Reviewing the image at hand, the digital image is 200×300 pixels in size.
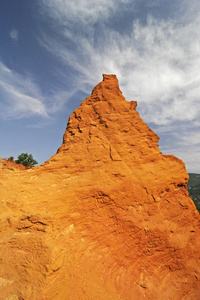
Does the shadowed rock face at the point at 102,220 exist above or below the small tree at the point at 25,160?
below

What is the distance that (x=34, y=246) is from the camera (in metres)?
6.23

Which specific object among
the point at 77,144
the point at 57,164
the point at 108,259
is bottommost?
the point at 108,259

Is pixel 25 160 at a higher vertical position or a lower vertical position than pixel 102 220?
higher

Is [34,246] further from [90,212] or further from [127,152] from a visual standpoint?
[127,152]

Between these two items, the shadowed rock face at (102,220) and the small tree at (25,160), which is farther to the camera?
the small tree at (25,160)

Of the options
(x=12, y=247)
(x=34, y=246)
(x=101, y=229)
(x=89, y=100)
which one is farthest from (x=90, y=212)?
(x=89, y=100)

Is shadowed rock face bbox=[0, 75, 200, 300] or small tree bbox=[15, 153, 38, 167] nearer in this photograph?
shadowed rock face bbox=[0, 75, 200, 300]

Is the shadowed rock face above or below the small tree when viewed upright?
below

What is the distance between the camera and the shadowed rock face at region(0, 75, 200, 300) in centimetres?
607

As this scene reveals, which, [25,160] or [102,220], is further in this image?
[25,160]

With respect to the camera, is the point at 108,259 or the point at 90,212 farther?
the point at 90,212

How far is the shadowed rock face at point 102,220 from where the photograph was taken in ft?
19.9

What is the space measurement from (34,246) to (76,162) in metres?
4.42

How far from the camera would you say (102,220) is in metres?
7.95
